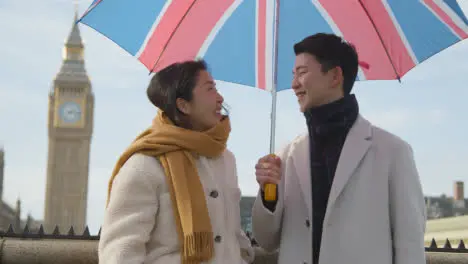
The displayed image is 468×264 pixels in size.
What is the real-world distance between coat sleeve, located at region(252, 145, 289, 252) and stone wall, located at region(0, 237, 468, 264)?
1.25m

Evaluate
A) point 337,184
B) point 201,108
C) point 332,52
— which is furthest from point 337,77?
point 201,108

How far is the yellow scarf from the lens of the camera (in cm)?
254

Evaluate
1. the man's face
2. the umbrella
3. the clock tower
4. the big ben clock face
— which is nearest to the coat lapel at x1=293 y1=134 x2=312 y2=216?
the man's face

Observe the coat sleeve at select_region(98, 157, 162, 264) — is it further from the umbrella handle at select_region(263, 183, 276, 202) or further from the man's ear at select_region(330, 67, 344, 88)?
the man's ear at select_region(330, 67, 344, 88)

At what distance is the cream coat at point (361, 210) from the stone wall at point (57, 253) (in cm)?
126

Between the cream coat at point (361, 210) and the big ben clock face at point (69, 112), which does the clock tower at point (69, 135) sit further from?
the cream coat at point (361, 210)

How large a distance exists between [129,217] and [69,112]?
240 ft

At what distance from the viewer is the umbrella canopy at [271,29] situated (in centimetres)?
307

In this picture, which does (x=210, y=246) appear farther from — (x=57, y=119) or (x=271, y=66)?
(x=57, y=119)

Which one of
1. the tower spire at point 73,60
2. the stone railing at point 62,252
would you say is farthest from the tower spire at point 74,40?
the stone railing at point 62,252

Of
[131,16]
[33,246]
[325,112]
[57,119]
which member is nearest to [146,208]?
[325,112]

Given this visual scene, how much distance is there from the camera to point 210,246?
2570 mm

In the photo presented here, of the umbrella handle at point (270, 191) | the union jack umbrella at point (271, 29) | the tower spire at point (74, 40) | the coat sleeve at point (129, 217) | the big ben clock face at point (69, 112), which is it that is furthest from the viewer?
the tower spire at point (74, 40)

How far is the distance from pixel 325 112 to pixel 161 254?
73cm
